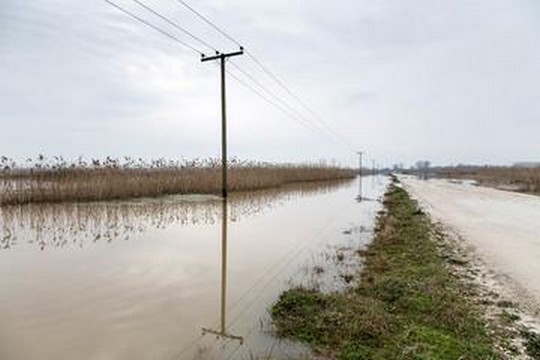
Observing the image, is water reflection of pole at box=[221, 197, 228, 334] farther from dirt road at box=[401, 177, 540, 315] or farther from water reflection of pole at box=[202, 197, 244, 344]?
dirt road at box=[401, 177, 540, 315]

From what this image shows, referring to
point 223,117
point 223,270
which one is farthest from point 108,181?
point 223,270

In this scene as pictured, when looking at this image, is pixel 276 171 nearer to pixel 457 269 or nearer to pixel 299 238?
pixel 299 238

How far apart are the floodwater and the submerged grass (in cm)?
37

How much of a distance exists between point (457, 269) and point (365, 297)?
10.2ft

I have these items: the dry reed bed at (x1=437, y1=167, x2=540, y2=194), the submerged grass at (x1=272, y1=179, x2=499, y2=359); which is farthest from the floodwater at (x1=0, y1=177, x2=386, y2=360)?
the dry reed bed at (x1=437, y1=167, x2=540, y2=194)

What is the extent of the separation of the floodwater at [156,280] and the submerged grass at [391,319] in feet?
1.21

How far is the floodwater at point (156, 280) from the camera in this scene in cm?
470

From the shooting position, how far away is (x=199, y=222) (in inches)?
571

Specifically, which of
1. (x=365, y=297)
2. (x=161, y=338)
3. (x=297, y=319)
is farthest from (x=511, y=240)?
(x=161, y=338)

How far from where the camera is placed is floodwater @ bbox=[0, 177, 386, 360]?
15.4 feet

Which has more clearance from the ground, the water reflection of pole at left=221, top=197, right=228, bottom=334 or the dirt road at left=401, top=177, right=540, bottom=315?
the water reflection of pole at left=221, top=197, right=228, bottom=334

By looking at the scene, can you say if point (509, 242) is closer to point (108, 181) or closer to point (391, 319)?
point (391, 319)

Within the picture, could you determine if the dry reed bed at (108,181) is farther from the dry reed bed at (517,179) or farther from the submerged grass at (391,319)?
the dry reed bed at (517,179)

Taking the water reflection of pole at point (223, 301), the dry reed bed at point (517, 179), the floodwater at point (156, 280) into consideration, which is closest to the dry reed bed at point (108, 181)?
the floodwater at point (156, 280)
